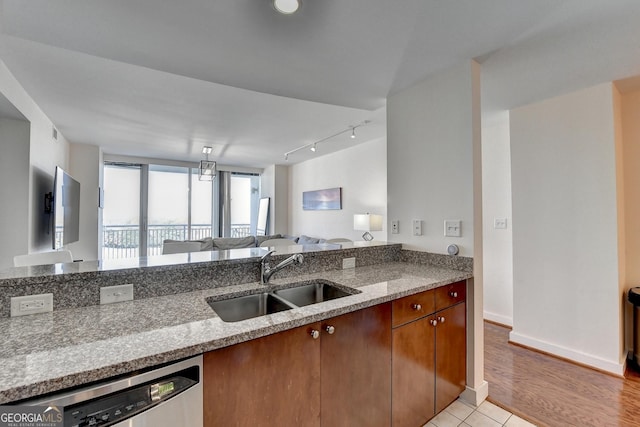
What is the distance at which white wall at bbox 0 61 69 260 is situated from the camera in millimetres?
2391

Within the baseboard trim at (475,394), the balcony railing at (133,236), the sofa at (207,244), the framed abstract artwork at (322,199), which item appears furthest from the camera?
the balcony railing at (133,236)

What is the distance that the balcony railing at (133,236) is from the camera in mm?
5766

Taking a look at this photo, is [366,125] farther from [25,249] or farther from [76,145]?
[76,145]

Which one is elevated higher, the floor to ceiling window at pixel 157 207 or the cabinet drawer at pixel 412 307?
the floor to ceiling window at pixel 157 207

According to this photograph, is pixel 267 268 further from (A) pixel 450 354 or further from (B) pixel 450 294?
(A) pixel 450 354

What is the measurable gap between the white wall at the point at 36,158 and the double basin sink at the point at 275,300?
261 centimetres

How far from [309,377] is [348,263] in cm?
98

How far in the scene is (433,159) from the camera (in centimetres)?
209

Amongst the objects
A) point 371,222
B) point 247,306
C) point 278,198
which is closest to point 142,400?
point 247,306

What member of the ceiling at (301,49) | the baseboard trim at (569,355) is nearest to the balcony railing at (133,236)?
the ceiling at (301,49)

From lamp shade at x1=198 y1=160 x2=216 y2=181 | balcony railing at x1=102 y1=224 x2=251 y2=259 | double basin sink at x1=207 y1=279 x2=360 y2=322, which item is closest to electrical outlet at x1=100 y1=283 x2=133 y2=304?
double basin sink at x1=207 y1=279 x2=360 y2=322

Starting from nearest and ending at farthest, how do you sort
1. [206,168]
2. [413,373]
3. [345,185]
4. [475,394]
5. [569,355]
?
[413,373]
[475,394]
[569,355]
[206,168]
[345,185]

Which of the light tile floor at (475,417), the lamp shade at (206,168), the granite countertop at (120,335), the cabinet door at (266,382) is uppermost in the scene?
the lamp shade at (206,168)

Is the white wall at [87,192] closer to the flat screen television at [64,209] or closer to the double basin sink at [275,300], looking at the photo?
the flat screen television at [64,209]
